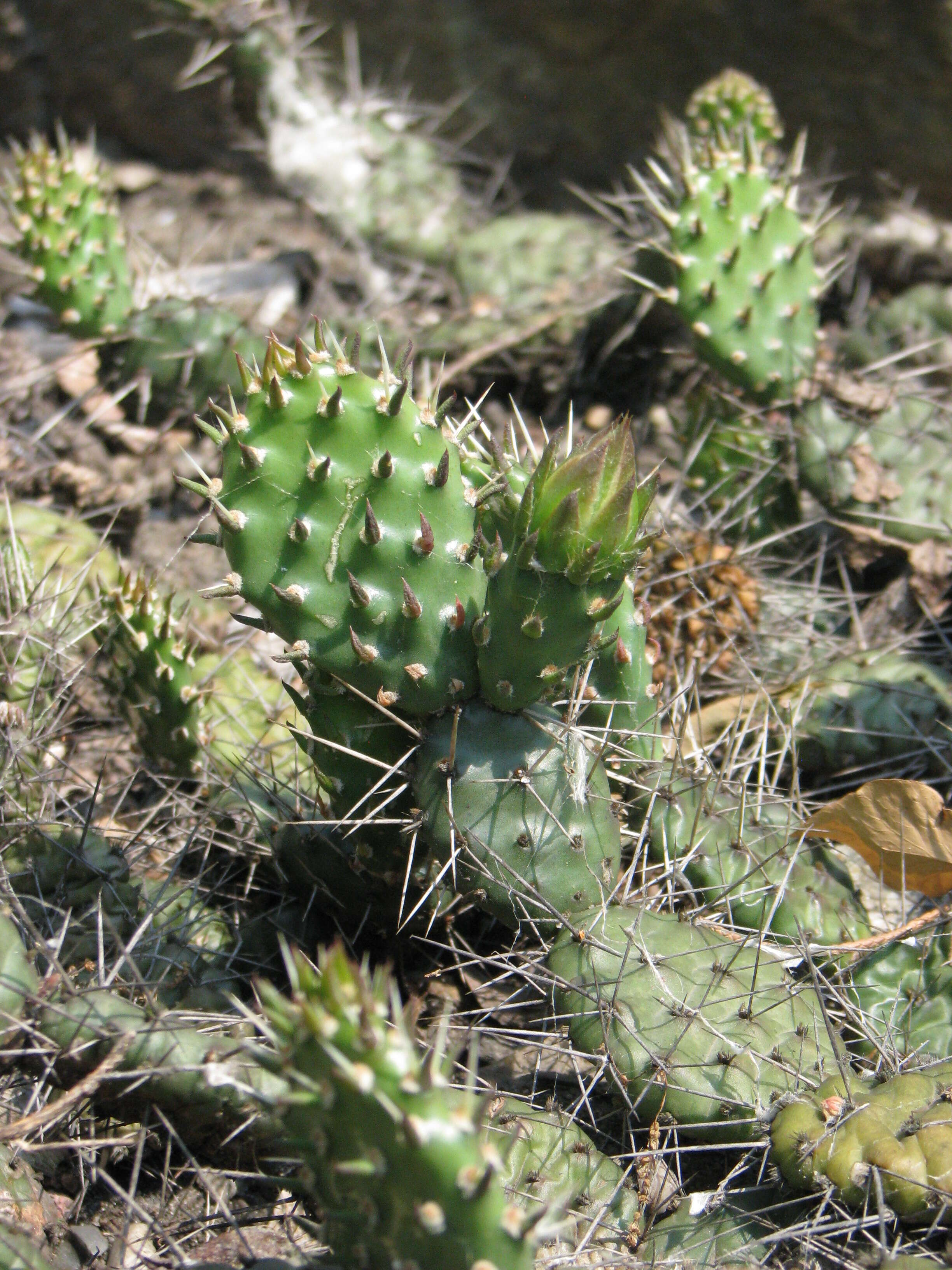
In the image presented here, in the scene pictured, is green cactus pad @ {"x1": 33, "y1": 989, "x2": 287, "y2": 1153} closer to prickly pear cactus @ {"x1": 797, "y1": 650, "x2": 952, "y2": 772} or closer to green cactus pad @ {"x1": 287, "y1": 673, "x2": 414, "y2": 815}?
green cactus pad @ {"x1": 287, "y1": 673, "x2": 414, "y2": 815}

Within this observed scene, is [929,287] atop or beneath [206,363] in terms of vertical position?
atop

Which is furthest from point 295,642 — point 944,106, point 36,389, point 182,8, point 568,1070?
point 944,106

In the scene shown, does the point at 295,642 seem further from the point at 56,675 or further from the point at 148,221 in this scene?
the point at 148,221

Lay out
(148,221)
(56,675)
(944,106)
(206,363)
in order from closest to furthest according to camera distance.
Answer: (56,675) < (206,363) < (944,106) < (148,221)

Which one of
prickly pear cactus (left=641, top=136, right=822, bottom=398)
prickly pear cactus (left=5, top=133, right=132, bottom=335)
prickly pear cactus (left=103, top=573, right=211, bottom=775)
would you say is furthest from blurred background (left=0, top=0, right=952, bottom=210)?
prickly pear cactus (left=103, top=573, right=211, bottom=775)

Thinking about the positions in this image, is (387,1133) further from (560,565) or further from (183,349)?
(183,349)

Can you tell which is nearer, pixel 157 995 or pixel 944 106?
pixel 157 995
